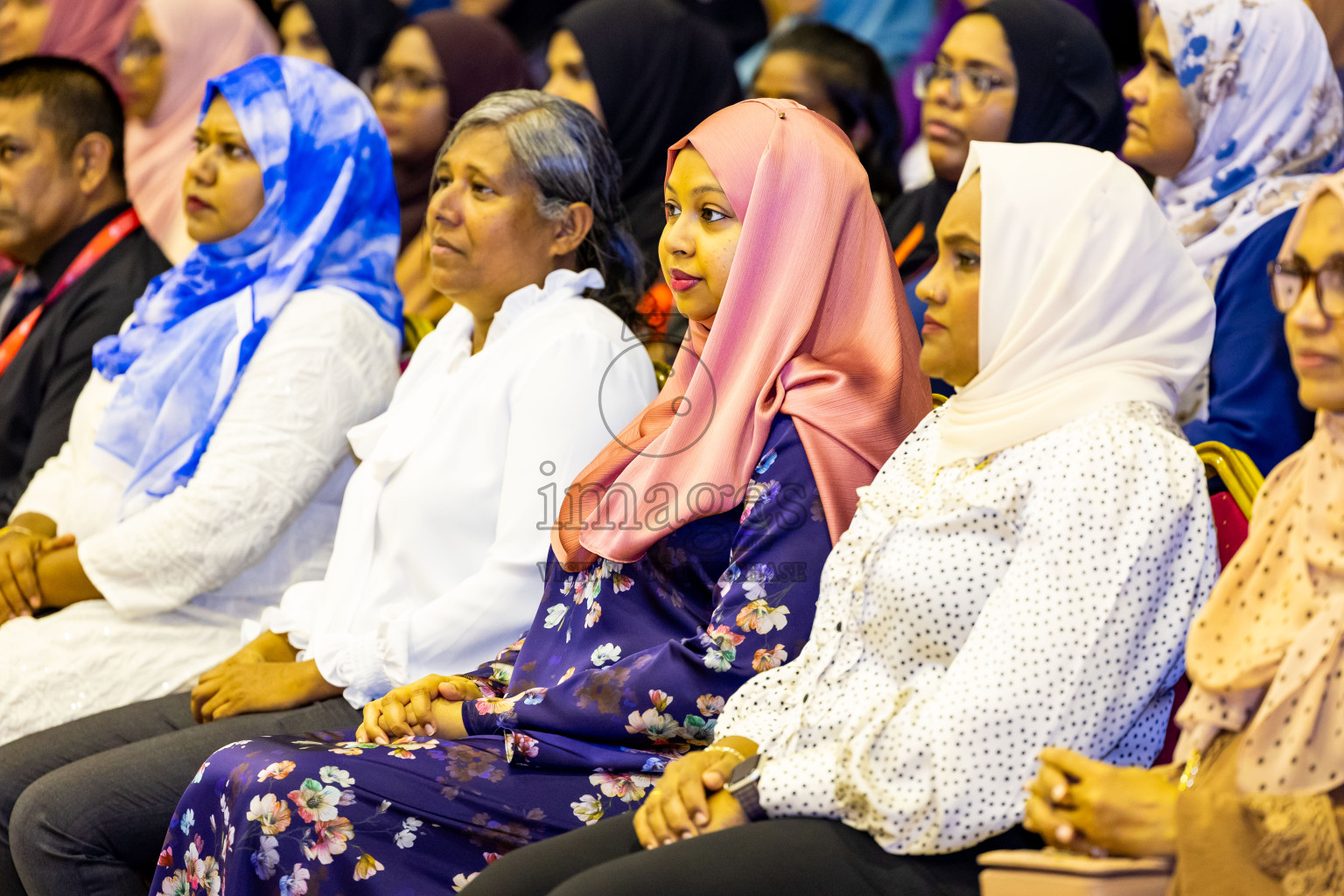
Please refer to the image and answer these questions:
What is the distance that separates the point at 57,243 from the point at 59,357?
359 millimetres

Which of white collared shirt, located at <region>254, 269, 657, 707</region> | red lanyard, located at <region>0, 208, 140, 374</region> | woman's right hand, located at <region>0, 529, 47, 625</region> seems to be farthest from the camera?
red lanyard, located at <region>0, 208, 140, 374</region>

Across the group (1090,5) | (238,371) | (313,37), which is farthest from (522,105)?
(313,37)

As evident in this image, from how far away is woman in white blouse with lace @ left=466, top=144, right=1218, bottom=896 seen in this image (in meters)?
1.50

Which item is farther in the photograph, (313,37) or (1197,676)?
(313,37)

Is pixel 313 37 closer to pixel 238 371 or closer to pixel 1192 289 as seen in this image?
pixel 238 371

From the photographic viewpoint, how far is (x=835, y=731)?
5.50 ft

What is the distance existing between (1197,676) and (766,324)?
81 centimetres

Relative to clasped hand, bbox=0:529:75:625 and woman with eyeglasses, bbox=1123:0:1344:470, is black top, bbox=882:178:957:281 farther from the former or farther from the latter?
clasped hand, bbox=0:529:75:625

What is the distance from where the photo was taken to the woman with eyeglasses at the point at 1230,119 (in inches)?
100.0

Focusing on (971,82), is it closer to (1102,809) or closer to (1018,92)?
(1018,92)

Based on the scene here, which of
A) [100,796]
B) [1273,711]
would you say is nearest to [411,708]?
[100,796]

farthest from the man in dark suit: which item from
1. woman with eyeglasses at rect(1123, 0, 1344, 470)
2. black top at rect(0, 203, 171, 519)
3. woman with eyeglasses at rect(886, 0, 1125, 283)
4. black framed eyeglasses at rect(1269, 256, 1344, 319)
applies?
black framed eyeglasses at rect(1269, 256, 1344, 319)

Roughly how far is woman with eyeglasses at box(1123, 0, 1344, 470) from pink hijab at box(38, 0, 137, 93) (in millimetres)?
3713

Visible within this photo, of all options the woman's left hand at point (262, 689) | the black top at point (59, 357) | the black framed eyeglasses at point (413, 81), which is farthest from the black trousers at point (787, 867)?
the black framed eyeglasses at point (413, 81)
